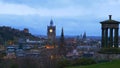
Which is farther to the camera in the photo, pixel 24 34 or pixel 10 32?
pixel 24 34

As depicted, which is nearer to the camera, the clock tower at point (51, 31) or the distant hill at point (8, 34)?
the clock tower at point (51, 31)

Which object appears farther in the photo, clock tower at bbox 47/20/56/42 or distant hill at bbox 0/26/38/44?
distant hill at bbox 0/26/38/44

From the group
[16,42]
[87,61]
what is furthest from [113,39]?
[16,42]

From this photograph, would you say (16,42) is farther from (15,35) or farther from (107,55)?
(107,55)

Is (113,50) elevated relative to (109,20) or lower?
lower

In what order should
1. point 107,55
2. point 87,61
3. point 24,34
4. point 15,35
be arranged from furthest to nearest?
point 24,34 → point 15,35 → point 107,55 → point 87,61

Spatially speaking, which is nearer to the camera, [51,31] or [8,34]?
[51,31]

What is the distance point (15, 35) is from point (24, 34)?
16.6 m

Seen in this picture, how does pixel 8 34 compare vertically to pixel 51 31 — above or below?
below

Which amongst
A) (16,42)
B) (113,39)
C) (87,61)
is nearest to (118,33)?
(113,39)

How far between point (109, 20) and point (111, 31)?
627 mm

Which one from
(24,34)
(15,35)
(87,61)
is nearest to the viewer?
(87,61)

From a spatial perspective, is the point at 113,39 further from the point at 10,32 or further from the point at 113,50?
the point at 10,32

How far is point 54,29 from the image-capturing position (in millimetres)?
155500
